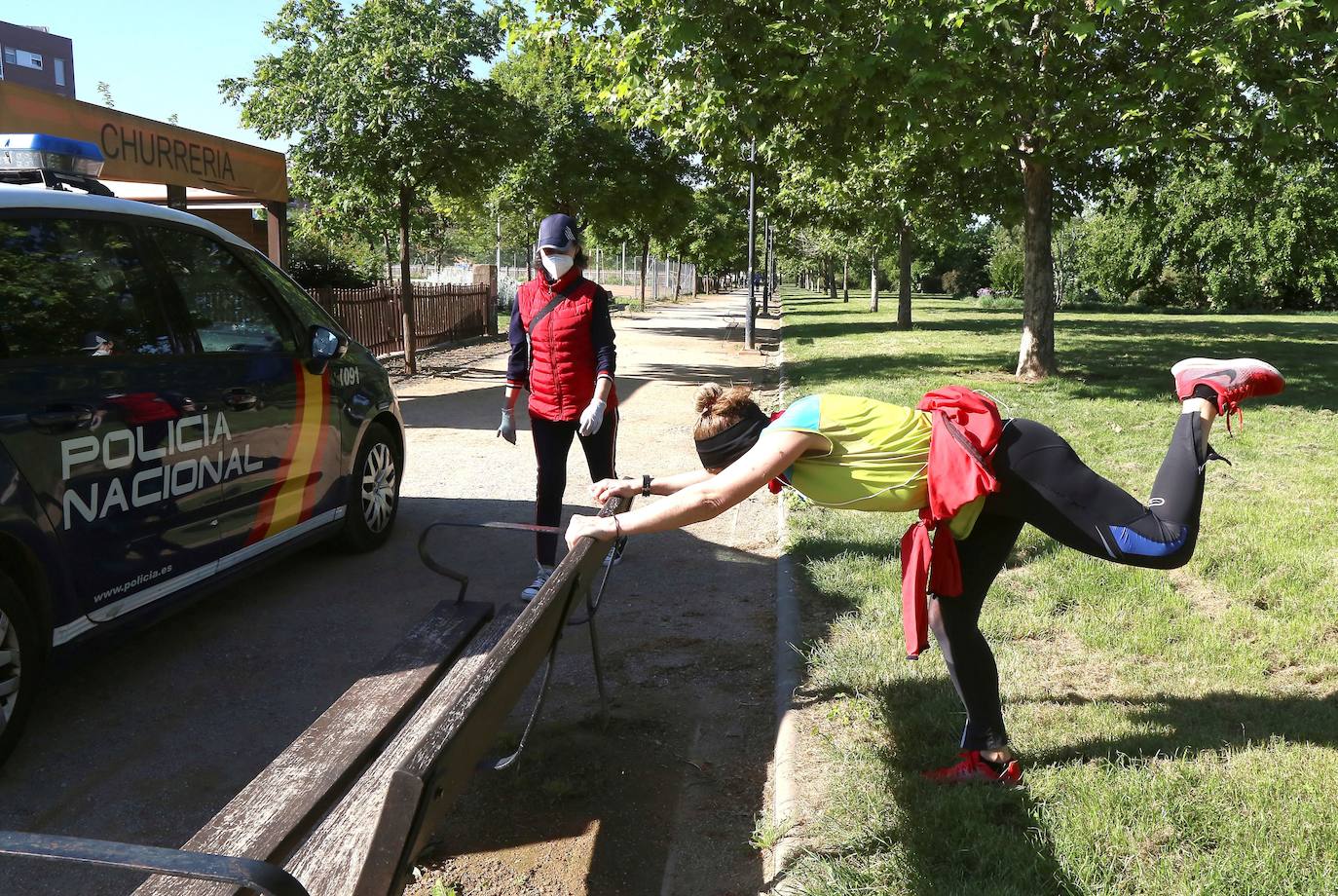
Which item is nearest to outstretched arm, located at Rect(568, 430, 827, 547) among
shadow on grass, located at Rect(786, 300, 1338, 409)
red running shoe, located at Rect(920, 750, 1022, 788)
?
red running shoe, located at Rect(920, 750, 1022, 788)

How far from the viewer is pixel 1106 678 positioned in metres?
4.16

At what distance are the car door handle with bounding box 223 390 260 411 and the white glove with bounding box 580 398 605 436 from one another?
153cm

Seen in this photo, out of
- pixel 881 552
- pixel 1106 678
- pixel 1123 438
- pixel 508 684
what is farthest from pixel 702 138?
pixel 508 684

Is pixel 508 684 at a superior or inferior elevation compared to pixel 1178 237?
inferior

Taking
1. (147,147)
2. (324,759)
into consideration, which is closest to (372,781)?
(324,759)

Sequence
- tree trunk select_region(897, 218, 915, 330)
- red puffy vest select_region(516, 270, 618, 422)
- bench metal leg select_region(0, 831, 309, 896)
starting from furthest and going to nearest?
tree trunk select_region(897, 218, 915, 330), red puffy vest select_region(516, 270, 618, 422), bench metal leg select_region(0, 831, 309, 896)

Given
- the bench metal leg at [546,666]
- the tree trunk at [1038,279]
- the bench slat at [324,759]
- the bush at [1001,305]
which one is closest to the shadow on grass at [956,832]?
the bench metal leg at [546,666]

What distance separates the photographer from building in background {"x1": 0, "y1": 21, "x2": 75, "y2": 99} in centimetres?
7674

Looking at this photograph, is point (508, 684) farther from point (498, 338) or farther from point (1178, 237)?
point (1178, 237)

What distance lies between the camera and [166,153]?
30.5ft

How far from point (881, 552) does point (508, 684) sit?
156 inches

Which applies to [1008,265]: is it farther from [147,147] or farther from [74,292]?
[74,292]

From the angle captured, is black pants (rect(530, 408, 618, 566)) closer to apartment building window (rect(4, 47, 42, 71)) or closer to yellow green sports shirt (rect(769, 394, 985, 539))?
yellow green sports shirt (rect(769, 394, 985, 539))

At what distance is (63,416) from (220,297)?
4.70 ft
